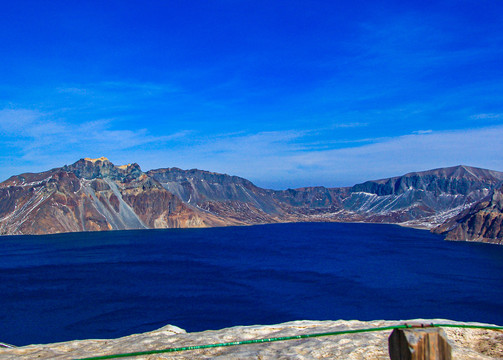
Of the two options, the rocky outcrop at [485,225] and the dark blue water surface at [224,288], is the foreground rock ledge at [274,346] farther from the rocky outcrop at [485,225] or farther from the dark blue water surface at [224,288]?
the rocky outcrop at [485,225]

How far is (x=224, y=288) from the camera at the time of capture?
71.9m

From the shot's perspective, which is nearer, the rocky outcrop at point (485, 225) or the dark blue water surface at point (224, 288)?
the dark blue water surface at point (224, 288)

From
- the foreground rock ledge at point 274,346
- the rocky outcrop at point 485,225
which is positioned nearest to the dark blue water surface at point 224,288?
the foreground rock ledge at point 274,346

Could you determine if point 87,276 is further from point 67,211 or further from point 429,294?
point 67,211

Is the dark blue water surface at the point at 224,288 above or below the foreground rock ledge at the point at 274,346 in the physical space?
below

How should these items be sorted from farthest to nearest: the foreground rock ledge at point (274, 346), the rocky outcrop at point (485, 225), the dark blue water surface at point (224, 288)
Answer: the rocky outcrop at point (485, 225), the dark blue water surface at point (224, 288), the foreground rock ledge at point (274, 346)

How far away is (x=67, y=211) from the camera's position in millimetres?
198875

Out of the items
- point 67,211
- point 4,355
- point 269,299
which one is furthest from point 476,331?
point 67,211

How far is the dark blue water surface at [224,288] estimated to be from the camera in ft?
170

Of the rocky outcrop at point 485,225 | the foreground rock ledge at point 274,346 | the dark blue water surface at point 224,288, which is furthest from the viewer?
the rocky outcrop at point 485,225

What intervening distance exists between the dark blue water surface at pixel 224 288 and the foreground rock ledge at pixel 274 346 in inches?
1513

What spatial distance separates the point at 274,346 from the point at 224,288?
2568 inches

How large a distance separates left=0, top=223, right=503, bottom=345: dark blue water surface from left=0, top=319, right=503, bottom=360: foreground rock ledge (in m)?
38.4

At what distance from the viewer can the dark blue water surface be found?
5191cm
